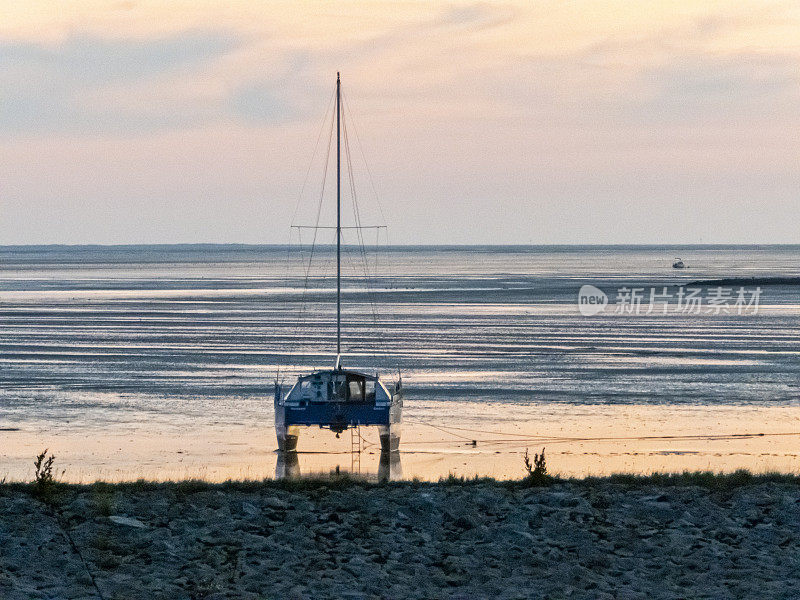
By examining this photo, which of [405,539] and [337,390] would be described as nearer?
[405,539]

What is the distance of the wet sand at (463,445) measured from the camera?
2222cm

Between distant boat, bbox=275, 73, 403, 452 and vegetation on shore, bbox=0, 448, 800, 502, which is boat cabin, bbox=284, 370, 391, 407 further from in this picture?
vegetation on shore, bbox=0, 448, 800, 502

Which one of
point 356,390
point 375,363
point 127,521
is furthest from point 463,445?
point 375,363

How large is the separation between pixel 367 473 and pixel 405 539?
8.23 m

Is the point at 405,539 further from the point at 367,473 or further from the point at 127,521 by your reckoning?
the point at 367,473

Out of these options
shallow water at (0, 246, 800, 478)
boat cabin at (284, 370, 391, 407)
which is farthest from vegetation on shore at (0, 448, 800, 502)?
boat cabin at (284, 370, 391, 407)

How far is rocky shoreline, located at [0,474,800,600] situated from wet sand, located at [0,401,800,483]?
3867 mm

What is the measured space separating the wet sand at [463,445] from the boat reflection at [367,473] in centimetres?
7

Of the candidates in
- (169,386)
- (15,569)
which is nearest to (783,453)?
(15,569)

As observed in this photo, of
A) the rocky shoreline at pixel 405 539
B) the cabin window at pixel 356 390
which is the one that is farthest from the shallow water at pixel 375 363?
the rocky shoreline at pixel 405 539

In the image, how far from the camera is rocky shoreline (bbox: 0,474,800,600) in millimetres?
13055

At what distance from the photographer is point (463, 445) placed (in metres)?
25.3

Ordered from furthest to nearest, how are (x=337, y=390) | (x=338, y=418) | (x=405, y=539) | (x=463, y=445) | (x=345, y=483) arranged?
(x=337, y=390) < (x=463, y=445) < (x=338, y=418) < (x=345, y=483) < (x=405, y=539)

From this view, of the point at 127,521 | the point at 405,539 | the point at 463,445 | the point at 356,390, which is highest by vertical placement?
the point at 356,390
